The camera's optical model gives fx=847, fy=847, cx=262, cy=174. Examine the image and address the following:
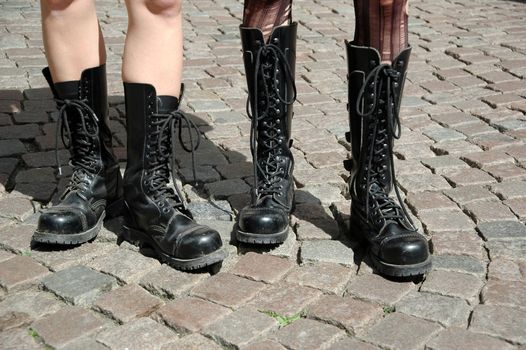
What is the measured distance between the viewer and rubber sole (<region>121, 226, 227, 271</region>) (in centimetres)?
287

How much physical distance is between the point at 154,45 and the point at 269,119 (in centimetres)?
55

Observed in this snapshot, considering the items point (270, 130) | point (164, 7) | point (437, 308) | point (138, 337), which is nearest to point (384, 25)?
point (270, 130)

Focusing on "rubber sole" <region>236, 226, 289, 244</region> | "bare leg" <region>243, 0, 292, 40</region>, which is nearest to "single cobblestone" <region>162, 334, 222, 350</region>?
"rubber sole" <region>236, 226, 289, 244</region>

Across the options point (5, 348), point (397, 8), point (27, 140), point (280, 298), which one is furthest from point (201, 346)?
point (27, 140)

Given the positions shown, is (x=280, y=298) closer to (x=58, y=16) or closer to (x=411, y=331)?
(x=411, y=331)

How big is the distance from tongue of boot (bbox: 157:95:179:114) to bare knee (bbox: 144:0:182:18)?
0.94ft

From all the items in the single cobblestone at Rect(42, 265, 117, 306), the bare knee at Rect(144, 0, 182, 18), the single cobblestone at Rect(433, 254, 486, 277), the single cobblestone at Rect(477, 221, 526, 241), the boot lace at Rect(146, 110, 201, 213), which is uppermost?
the bare knee at Rect(144, 0, 182, 18)

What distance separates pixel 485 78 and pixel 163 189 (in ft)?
9.74

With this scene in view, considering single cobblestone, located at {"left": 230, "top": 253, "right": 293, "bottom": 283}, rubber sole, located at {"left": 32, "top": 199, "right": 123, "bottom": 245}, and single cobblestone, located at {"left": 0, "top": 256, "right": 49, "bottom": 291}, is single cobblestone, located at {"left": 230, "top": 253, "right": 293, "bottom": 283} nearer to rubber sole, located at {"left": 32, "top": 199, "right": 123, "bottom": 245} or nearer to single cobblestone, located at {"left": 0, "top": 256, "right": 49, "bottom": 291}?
rubber sole, located at {"left": 32, "top": 199, "right": 123, "bottom": 245}

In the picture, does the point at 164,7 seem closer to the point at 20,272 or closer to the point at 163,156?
the point at 163,156

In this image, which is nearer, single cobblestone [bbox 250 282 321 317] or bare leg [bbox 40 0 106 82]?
single cobblestone [bbox 250 282 321 317]

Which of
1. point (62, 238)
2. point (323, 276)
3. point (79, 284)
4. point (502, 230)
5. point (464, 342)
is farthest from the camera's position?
point (502, 230)

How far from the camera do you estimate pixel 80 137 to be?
3.19 m

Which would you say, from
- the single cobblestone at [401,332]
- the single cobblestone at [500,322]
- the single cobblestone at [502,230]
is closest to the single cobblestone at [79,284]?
the single cobblestone at [401,332]
